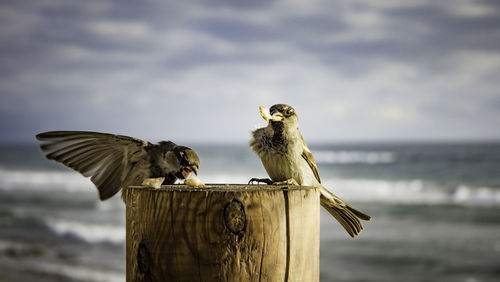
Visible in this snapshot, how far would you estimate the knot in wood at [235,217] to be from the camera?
1.49 m

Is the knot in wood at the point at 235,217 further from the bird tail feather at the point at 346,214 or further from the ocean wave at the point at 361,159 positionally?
the ocean wave at the point at 361,159

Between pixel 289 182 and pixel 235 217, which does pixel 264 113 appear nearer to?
pixel 289 182

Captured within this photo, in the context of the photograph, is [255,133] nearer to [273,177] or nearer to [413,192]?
[273,177]

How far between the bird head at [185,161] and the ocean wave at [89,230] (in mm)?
7224

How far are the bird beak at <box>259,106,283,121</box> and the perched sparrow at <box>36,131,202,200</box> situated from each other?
22.9 inches

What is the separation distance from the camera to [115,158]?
265cm

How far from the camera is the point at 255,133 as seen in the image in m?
2.72

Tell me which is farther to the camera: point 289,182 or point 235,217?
point 289,182

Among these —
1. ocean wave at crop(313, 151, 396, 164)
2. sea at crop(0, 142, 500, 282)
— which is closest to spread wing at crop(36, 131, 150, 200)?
sea at crop(0, 142, 500, 282)

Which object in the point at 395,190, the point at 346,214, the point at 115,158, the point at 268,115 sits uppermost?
the point at 395,190

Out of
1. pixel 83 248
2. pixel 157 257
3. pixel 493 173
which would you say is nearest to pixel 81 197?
pixel 83 248

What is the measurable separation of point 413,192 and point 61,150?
58.5ft

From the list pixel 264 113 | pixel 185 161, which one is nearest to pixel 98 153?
pixel 185 161

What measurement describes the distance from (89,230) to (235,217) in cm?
999
